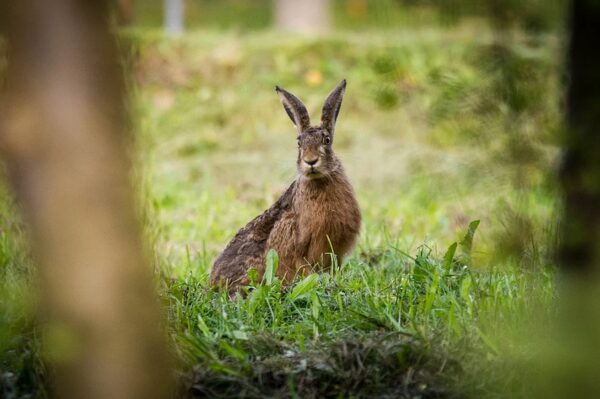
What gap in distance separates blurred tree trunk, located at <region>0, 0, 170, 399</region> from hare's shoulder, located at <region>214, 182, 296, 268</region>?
241 cm

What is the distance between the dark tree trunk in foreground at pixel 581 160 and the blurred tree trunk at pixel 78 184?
4.13 ft

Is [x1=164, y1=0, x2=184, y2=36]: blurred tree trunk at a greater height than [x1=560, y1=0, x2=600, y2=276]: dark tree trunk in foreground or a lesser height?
greater

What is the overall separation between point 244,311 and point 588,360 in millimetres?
1715

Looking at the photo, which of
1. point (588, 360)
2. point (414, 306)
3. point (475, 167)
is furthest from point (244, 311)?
point (588, 360)

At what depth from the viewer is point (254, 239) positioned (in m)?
5.34

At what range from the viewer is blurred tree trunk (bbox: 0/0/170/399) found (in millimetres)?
2602

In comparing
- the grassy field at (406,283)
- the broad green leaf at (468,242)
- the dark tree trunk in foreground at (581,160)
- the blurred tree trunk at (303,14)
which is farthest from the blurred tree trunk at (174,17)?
the dark tree trunk in foreground at (581,160)

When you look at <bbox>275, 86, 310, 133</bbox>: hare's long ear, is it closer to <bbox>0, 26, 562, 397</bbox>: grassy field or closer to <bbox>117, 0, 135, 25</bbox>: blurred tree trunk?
<bbox>0, 26, 562, 397</bbox>: grassy field

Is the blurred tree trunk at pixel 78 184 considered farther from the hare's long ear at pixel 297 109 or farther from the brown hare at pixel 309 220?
the hare's long ear at pixel 297 109

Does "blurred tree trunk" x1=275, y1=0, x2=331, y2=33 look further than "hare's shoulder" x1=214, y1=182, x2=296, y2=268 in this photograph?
Yes

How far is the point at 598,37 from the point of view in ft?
9.54

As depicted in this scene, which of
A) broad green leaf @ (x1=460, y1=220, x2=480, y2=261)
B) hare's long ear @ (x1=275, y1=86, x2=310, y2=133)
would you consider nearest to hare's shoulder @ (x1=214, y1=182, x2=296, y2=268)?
hare's long ear @ (x1=275, y1=86, x2=310, y2=133)

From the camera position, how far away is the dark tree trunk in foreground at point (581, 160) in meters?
2.86

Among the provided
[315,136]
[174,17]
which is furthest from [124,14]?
[174,17]
